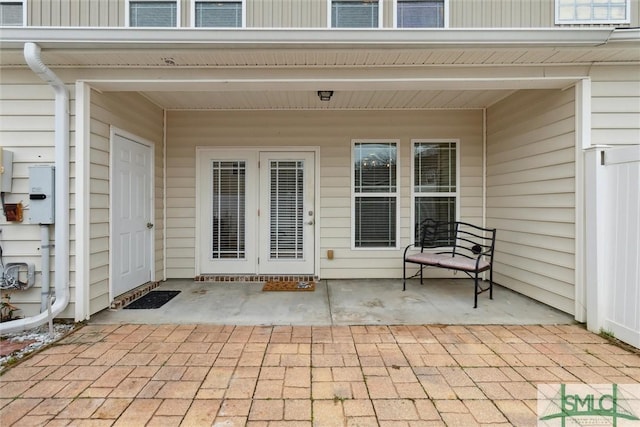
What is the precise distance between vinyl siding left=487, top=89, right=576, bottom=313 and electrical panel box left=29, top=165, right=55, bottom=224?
16.0ft

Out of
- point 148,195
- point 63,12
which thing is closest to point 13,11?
point 63,12

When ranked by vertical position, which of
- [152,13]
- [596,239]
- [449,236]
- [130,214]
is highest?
[152,13]

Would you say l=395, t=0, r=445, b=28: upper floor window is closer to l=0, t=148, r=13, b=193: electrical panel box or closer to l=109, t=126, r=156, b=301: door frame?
l=109, t=126, r=156, b=301: door frame

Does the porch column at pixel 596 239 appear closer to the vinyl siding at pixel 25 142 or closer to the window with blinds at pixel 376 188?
the window with blinds at pixel 376 188

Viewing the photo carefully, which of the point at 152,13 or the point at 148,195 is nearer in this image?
the point at 152,13

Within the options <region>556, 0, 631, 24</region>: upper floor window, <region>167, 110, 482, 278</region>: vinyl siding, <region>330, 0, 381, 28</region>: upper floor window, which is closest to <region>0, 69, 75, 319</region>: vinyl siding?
<region>167, 110, 482, 278</region>: vinyl siding

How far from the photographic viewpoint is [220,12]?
3.63 m

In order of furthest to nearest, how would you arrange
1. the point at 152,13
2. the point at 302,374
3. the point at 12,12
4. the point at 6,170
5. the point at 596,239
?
the point at 152,13, the point at 12,12, the point at 6,170, the point at 596,239, the point at 302,374

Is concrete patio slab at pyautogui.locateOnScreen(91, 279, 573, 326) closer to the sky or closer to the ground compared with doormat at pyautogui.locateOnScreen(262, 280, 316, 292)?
closer to the ground

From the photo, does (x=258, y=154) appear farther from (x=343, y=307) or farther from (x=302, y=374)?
(x=302, y=374)

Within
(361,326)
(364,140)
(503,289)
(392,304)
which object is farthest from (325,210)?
(503,289)

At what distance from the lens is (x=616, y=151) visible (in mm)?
2736

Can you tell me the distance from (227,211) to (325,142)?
172 centimetres

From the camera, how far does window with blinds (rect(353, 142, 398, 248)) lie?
470cm
